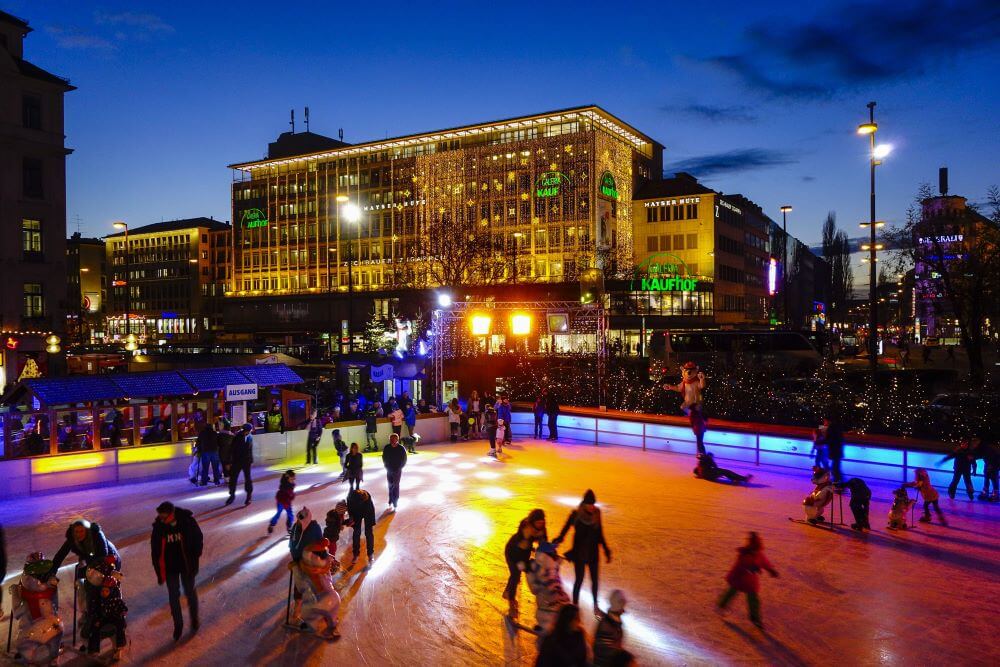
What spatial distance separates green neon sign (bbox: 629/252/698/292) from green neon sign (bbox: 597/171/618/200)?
299 inches

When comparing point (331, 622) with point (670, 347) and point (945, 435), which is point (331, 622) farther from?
point (670, 347)

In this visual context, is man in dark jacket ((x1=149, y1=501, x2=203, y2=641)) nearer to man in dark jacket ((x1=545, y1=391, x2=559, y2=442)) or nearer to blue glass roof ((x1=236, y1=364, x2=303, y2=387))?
blue glass roof ((x1=236, y1=364, x2=303, y2=387))

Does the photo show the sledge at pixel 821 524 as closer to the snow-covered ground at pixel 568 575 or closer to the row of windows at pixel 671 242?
the snow-covered ground at pixel 568 575

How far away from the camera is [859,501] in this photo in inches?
499

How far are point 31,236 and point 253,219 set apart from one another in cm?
5260

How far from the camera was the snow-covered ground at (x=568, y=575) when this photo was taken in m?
8.15

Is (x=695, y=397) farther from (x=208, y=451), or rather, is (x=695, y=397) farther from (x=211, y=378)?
(x=211, y=378)

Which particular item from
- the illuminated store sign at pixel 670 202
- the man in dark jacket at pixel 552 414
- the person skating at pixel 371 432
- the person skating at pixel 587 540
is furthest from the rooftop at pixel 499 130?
the person skating at pixel 587 540

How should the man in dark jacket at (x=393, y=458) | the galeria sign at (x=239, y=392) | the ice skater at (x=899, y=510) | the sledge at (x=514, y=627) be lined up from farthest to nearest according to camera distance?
the galeria sign at (x=239, y=392), the man in dark jacket at (x=393, y=458), the ice skater at (x=899, y=510), the sledge at (x=514, y=627)

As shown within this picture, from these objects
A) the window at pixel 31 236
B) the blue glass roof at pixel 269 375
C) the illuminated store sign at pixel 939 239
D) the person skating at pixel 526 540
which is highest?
the window at pixel 31 236

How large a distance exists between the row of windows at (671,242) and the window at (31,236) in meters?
54.9

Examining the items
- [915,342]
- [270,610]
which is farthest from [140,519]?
[915,342]

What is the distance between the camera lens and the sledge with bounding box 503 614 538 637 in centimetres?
856

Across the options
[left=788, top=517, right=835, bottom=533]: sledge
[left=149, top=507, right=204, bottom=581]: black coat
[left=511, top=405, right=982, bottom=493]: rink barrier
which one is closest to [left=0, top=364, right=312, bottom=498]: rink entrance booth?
[left=511, top=405, right=982, bottom=493]: rink barrier
